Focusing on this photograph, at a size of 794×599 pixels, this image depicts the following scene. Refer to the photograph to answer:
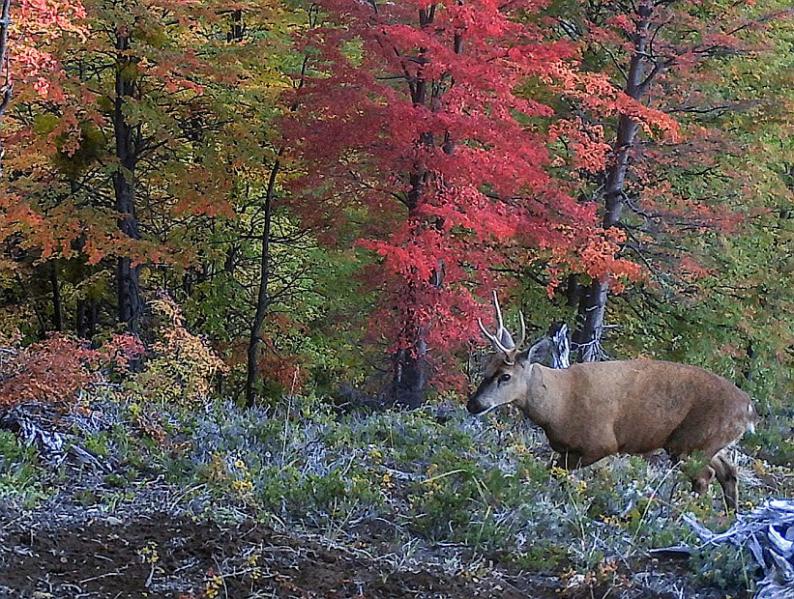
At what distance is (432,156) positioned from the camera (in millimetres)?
9859

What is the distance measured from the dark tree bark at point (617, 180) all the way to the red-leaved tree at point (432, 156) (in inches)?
44.0

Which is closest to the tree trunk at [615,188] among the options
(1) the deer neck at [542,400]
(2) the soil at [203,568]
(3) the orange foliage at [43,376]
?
(1) the deer neck at [542,400]

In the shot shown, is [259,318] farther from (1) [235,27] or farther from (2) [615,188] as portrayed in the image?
(2) [615,188]

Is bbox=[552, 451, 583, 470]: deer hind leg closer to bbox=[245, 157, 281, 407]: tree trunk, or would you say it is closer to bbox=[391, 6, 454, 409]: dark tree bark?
bbox=[391, 6, 454, 409]: dark tree bark

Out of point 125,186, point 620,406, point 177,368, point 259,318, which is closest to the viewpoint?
point 620,406

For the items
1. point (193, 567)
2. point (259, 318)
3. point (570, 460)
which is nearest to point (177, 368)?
point (570, 460)

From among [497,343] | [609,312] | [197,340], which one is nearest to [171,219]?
[197,340]

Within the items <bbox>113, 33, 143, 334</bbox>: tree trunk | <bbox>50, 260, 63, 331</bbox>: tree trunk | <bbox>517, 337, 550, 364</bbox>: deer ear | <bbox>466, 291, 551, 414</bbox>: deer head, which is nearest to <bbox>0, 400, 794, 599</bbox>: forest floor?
<bbox>466, 291, 551, 414</bbox>: deer head

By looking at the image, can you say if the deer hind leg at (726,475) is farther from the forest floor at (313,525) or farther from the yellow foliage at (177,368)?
the yellow foliage at (177,368)

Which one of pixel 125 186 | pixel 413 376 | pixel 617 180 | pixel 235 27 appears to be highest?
pixel 235 27

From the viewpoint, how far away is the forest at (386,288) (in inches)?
170

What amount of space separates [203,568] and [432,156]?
656 cm

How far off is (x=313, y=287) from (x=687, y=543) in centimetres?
1077

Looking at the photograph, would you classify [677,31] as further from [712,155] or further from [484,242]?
[484,242]
